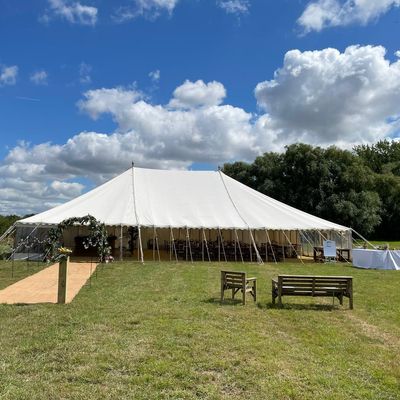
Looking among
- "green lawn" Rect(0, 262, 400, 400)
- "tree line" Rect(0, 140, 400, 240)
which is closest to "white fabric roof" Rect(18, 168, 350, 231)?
"green lawn" Rect(0, 262, 400, 400)

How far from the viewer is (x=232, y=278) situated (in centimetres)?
788

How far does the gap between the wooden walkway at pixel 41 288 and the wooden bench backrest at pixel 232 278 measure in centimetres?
284

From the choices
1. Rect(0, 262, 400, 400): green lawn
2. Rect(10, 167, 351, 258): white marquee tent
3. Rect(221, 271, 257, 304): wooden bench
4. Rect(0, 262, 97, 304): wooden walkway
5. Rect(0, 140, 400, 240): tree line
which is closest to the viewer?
Rect(0, 262, 400, 400): green lawn

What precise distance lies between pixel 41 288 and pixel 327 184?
26.2 metres

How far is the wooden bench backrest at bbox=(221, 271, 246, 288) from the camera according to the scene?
304 inches

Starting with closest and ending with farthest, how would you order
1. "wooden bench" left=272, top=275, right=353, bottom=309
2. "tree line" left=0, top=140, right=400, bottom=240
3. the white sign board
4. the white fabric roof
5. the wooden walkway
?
1. "wooden bench" left=272, top=275, right=353, bottom=309
2. the wooden walkway
3. the white fabric roof
4. the white sign board
5. "tree line" left=0, top=140, right=400, bottom=240

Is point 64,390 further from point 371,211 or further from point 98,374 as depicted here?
point 371,211

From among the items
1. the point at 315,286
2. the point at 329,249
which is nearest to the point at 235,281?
the point at 315,286

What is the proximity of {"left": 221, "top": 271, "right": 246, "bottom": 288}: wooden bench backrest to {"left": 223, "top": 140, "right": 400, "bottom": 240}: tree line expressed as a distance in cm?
2416

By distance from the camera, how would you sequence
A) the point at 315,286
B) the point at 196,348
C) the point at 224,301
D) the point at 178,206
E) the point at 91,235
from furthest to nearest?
the point at 178,206, the point at 91,235, the point at 224,301, the point at 315,286, the point at 196,348

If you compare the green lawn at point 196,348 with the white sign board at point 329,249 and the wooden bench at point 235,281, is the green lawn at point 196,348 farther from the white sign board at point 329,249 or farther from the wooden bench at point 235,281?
the white sign board at point 329,249

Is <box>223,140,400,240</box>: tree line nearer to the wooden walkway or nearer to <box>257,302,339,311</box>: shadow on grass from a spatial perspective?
the wooden walkway

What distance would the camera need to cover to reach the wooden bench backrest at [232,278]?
771 centimetres

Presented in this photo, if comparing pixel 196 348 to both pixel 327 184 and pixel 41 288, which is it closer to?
pixel 41 288
